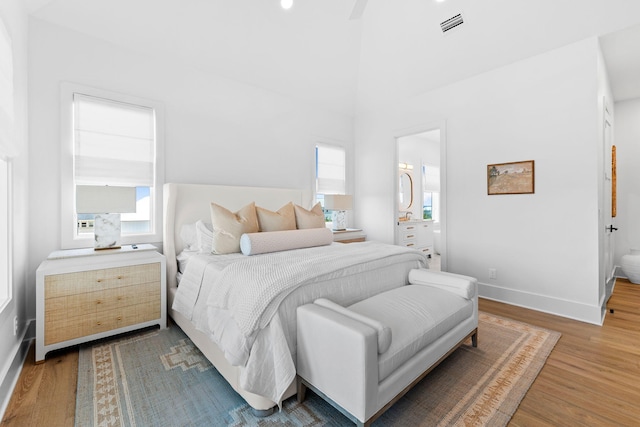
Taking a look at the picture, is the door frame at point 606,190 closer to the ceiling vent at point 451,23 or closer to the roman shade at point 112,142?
the ceiling vent at point 451,23

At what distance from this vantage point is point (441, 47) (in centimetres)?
351

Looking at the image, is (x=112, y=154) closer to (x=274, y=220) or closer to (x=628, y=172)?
(x=274, y=220)

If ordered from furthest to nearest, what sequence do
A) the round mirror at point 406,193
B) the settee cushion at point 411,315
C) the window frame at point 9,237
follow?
the round mirror at point 406,193 → the window frame at point 9,237 → the settee cushion at point 411,315

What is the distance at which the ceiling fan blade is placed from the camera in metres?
3.16

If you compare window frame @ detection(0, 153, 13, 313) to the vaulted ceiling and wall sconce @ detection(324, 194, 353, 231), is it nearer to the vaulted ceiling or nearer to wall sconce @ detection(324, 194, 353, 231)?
the vaulted ceiling

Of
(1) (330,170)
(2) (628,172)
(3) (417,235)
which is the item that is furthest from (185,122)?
(2) (628,172)

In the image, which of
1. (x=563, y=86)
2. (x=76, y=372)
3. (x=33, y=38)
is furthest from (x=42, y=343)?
(x=563, y=86)

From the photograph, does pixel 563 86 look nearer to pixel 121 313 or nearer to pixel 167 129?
pixel 167 129

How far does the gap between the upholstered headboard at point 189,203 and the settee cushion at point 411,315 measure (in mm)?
→ 2006

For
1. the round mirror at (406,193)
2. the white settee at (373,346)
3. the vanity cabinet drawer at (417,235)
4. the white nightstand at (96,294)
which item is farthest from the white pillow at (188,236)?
the round mirror at (406,193)

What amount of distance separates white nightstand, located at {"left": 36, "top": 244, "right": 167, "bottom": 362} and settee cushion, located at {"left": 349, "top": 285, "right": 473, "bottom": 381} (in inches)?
73.0

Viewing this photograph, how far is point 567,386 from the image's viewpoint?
1.86m

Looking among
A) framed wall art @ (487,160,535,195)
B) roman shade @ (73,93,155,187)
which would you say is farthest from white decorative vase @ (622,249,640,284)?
roman shade @ (73,93,155,187)

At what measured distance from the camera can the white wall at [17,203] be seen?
183cm
